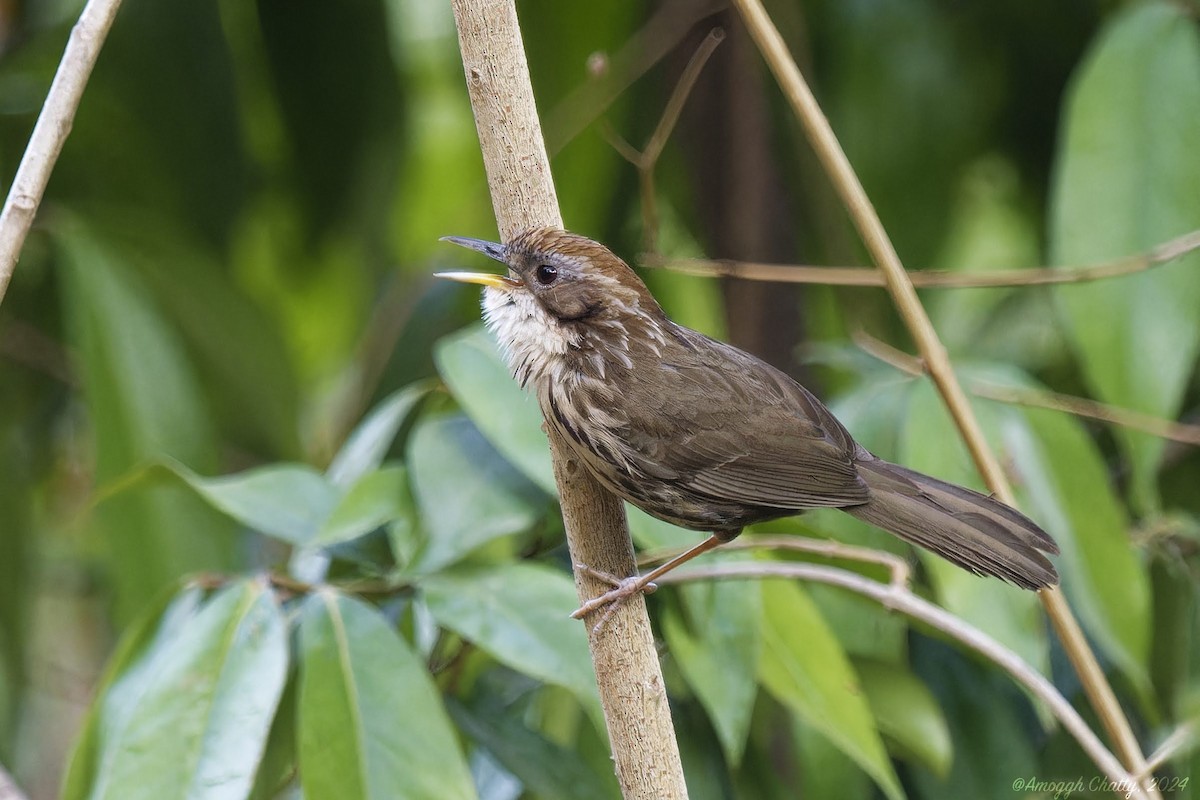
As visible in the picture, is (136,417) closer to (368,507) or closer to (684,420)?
(368,507)

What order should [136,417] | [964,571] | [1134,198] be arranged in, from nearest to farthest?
[964,571] < [1134,198] < [136,417]

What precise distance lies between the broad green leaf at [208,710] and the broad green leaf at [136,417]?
98 cm

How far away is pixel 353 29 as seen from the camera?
12.7ft

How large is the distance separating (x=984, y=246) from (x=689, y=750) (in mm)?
3076

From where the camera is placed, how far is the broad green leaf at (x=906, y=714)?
7.72ft

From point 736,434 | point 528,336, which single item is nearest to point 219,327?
point 528,336

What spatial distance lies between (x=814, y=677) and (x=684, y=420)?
0.53 m

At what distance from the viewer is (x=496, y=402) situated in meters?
2.32

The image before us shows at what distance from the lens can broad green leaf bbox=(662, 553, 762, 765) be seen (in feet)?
6.96

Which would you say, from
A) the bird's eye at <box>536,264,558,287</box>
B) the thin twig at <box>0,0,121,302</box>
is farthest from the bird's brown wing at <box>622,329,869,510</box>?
the thin twig at <box>0,0,121,302</box>

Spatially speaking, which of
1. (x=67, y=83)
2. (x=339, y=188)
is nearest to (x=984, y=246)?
(x=339, y=188)

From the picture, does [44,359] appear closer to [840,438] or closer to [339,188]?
[339,188]

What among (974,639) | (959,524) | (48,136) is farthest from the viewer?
(959,524)

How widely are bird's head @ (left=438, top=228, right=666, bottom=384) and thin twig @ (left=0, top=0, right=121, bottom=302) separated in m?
0.76
